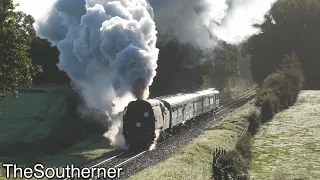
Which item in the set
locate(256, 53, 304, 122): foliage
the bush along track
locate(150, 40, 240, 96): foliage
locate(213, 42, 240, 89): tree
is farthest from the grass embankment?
locate(213, 42, 240, 89): tree

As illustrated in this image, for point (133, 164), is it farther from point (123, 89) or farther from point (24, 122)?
point (24, 122)

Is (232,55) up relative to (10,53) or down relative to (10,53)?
up

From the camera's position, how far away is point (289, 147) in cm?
2770

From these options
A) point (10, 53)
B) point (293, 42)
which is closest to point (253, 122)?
point (10, 53)

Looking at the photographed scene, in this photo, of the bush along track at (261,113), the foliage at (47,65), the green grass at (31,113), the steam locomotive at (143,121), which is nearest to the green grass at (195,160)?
the bush along track at (261,113)

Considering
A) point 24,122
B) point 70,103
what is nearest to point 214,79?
point 70,103

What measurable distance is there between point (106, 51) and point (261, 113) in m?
17.3

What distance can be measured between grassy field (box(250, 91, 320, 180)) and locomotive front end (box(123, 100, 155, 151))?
20.3ft

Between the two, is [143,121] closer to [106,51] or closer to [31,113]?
[106,51]

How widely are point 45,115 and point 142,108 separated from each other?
55.6ft

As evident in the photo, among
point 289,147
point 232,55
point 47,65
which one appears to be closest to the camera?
point 289,147

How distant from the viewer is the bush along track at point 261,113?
18312 millimetres

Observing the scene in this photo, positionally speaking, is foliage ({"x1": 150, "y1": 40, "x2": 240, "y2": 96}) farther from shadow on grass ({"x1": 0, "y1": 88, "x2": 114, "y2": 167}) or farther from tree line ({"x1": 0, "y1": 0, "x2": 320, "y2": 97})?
shadow on grass ({"x1": 0, "y1": 88, "x2": 114, "y2": 167})

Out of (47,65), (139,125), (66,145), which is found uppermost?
(47,65)
